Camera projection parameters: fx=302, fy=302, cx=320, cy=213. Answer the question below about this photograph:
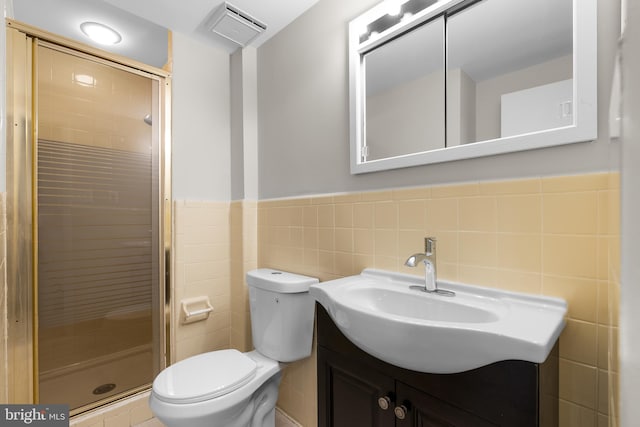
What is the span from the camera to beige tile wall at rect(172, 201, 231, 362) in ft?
5.68

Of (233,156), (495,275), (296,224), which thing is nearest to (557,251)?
(495,275)

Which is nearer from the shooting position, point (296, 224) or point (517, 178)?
point (517, 178)

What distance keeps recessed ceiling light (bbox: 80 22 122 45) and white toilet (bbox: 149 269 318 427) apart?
143 cm

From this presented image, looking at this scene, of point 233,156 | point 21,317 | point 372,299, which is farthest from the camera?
point 233,156

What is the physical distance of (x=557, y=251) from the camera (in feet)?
2.70

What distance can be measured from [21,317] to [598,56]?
2.27 metres

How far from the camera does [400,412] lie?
83cm

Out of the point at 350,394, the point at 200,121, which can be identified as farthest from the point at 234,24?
the point at 350,394

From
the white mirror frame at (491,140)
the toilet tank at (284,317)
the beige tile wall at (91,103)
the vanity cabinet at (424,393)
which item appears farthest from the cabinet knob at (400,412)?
the beige tile wall at (91,103)

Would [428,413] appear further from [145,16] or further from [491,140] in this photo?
[145,16]

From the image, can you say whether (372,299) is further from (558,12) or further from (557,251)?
(558,12)

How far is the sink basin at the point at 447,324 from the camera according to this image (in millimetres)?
632

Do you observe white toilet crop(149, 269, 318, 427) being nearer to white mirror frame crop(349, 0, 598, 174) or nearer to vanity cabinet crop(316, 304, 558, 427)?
vanity cabinet crop(316, 304, 558, 427)

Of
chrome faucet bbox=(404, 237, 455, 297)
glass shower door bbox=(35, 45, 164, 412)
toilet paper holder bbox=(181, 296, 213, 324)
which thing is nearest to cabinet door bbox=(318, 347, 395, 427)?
chrome faucet bbox=(404, 237, 455, 297)
